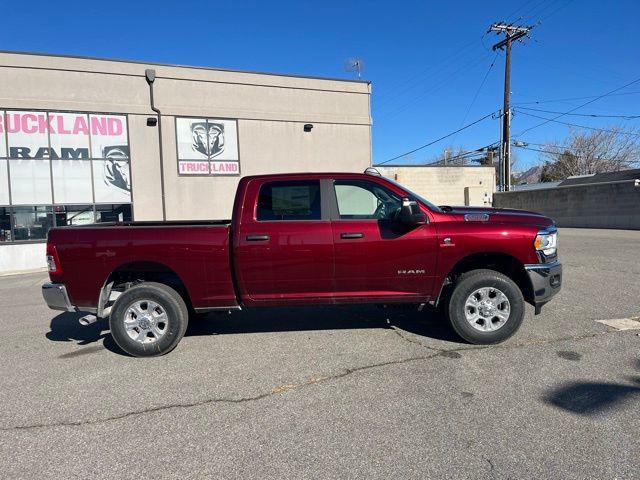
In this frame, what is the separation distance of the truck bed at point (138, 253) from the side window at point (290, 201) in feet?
1.68

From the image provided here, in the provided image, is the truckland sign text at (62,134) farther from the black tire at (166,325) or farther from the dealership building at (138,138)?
the black tire at (166,325)

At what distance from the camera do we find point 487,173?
31906 millimetres

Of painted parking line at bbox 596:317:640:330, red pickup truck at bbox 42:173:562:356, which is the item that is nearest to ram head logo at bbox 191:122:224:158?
red pickup truck at bbox 42:173:562:356

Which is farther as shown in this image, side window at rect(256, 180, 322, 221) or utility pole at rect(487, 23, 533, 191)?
utility pole at rect(487, 23, 533, 191)

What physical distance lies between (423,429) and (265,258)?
2357mm

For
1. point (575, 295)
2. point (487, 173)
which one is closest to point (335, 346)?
point (575, 295)

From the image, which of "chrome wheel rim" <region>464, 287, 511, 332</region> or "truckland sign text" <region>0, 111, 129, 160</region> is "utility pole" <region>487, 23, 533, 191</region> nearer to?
"truckland sign text" <region>0, 111, 129, 160</region>

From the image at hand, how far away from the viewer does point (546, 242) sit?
4.68 metres

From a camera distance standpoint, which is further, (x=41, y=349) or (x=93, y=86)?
(x=93, y=86)

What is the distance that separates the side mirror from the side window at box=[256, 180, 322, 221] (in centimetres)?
91

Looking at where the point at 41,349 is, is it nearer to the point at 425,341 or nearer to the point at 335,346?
the point at 335,346

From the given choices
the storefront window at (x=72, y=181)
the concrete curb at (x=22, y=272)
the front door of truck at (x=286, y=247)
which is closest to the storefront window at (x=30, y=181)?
the storefront window at (x=72, y=181)

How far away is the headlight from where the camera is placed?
464cm

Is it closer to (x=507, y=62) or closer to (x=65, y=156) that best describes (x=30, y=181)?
(x=65, y=156)
